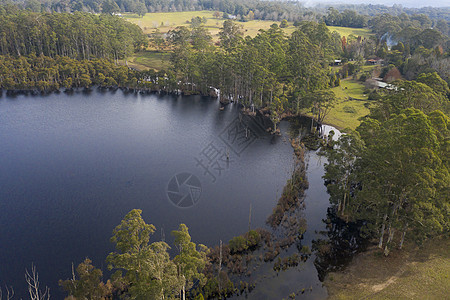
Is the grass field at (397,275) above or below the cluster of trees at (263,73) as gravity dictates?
below

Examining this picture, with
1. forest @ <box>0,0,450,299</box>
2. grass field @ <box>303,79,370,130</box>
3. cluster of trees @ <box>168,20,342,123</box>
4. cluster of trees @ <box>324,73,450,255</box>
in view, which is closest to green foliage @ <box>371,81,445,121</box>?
forest @ <box>0,0,450,299</box>

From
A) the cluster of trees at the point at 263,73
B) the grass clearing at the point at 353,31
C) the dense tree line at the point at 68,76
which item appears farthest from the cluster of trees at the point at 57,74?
the grass clearing at the point at 353,31

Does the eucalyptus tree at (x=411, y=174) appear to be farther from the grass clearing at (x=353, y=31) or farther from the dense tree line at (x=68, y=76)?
the grass clearing at (x=353, y=31)

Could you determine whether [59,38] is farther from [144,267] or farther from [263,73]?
[144,267]

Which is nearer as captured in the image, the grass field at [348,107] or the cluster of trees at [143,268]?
the cluster of trees at [143,268]

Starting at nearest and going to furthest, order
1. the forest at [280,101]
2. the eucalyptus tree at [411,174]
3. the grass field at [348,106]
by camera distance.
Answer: the forest at [280,101] → the eucalyptus tree at [411,174] → the grass field at [348,106]

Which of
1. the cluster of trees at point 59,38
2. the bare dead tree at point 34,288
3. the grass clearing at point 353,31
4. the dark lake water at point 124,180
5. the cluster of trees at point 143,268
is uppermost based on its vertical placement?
the grass clearing at point 353,31

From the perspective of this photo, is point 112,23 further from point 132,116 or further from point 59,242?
point 59,242

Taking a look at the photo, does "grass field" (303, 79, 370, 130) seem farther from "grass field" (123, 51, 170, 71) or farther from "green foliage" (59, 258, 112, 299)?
"grass field" (123, 51, 170, 71)
